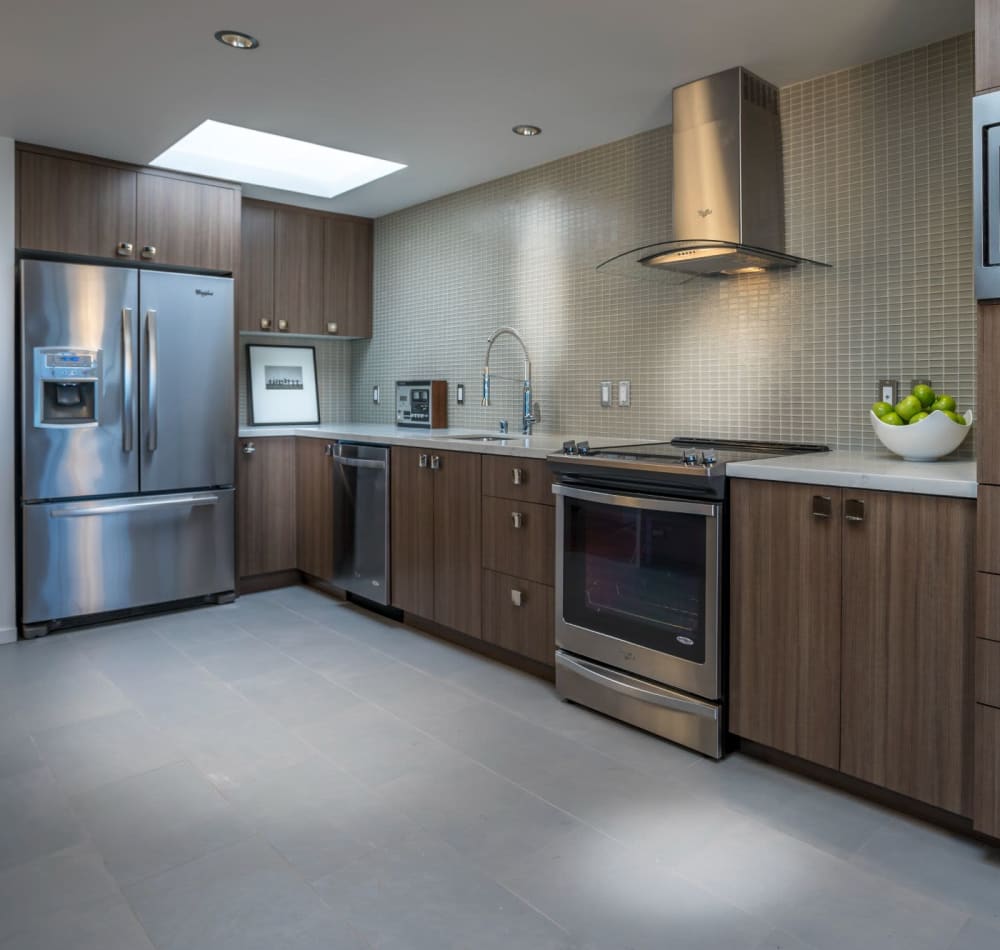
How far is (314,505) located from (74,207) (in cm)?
186

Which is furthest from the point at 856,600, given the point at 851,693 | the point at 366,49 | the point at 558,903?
the point at 366,49

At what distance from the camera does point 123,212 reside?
3.92 metres

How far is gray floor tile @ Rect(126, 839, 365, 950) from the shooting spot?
163 centimetres

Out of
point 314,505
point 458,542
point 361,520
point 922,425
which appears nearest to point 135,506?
point 314,505

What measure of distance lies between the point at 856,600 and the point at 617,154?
2.35 metres

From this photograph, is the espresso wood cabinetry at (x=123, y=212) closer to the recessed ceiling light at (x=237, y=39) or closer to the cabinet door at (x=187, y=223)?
the cabinet door at (x=187, y=223)

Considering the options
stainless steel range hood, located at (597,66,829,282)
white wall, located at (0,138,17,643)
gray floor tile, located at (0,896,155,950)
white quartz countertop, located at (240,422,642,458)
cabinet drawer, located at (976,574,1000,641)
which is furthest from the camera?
white wall, located at (0,138,17,643)

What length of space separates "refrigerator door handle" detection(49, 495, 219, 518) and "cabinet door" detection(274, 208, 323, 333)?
1186 millimetres

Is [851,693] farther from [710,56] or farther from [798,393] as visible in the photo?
[710,56]

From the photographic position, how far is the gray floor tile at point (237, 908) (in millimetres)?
1632

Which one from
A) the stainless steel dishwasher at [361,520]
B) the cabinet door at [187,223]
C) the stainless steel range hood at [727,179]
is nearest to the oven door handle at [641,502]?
the stainless steel range hood at [727,179]

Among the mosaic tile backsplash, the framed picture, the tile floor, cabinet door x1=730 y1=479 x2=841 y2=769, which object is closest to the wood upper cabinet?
the tile floor

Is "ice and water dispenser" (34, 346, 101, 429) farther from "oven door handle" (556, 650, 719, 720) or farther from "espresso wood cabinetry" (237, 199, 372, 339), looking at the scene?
"oven door handle" (556, 650, 719, 720)

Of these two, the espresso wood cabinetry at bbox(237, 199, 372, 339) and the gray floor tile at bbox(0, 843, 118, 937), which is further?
the espresso wood cabinetry at bbox(237, 199, 372, 339)
